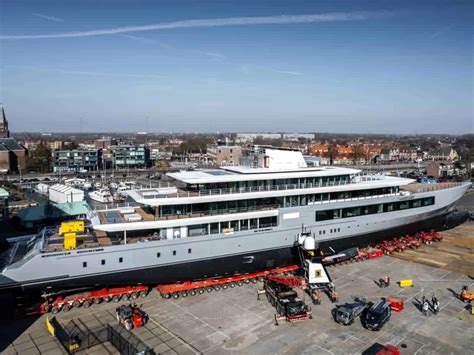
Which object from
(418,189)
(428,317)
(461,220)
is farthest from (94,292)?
(461,220)

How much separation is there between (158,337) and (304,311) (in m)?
6.91

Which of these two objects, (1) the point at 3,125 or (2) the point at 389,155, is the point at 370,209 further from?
(1) the point at 3,125

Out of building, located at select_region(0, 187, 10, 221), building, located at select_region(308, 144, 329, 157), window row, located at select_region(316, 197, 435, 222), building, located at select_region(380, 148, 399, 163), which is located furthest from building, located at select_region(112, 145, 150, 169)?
window row, located at select_region(316, 197, 435, 222)

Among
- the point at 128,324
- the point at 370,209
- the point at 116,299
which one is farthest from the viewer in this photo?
the point at 370,209

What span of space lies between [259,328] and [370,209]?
14.3 m

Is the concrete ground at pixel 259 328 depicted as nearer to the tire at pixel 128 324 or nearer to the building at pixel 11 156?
the tire at pixel 128 324

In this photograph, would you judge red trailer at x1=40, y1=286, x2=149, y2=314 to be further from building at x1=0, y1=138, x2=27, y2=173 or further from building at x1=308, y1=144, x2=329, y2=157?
building at x1=308, y1=144, x2=329, y2=157

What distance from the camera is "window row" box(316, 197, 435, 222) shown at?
25.4m

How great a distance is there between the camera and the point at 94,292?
65.3ft

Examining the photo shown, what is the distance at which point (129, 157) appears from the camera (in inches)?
3927

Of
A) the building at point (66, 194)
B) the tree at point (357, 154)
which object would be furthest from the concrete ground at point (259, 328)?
the tree at point (357, 154)

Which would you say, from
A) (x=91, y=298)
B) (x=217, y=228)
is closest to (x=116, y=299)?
(x=91, y=298)

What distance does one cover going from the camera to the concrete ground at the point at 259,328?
15.7 metres

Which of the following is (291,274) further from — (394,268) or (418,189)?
(418,189)
